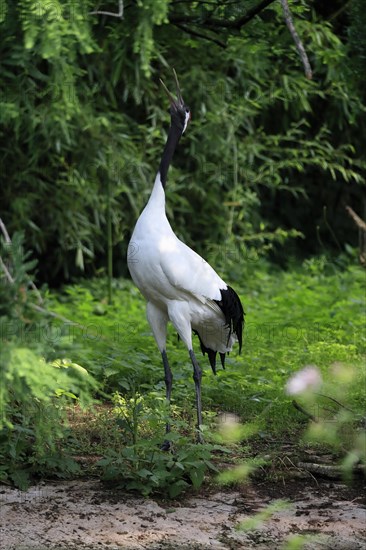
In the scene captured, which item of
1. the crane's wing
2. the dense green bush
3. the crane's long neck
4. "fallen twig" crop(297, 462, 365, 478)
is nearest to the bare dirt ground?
"fallen twig" crop(297, 462, 365, 478)

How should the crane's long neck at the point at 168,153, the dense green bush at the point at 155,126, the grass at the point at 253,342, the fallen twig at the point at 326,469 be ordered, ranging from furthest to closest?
the dense green bush at the point at 155,126 < the grass at the point at 253,342 < the crane's long neck at the point at 168,153 < the fallen twig at the point at 326,469

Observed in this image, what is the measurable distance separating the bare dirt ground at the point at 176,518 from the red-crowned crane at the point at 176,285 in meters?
0.60

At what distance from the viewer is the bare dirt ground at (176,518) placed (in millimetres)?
3766

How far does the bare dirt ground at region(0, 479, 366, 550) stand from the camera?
3.77m

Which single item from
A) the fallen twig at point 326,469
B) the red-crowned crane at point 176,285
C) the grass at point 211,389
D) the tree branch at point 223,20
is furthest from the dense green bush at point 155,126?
the fallen twig at point 326,469

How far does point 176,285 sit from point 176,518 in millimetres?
1314

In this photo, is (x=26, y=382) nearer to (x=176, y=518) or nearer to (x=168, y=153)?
(x=176, y=518)

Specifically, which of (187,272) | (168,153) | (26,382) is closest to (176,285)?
(187,272)

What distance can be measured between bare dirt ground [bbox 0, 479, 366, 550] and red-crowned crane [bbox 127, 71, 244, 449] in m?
0.60

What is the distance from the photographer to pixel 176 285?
488 centimetres

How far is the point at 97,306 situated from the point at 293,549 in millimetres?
4151

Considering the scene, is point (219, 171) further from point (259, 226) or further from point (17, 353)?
point (17, 353)

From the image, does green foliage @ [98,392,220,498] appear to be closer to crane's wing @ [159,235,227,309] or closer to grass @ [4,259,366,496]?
grass @ [4,259,366,496]

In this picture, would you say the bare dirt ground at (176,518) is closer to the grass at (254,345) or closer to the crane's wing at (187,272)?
the grass at (254,345)
